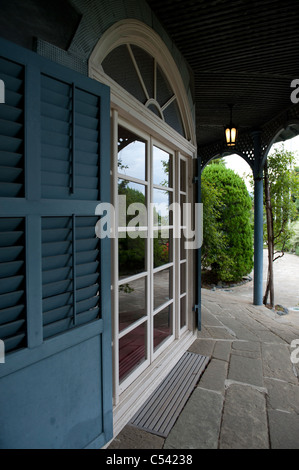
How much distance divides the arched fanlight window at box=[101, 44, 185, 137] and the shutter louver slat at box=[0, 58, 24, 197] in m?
0.81

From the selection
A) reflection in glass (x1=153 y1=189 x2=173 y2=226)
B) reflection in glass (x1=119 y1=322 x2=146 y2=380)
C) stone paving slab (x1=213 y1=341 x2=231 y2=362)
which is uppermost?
reflection in glass (x1=153 y1=189 x2=173 y2=226)

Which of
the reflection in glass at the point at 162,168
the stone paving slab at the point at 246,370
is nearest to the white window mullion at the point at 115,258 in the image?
the reflection in glass at the point at 162,168

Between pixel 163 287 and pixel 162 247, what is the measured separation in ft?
1.57

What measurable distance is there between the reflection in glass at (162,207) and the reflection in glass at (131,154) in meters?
0.30

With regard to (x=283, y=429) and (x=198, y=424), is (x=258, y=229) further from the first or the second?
(x=198, y=424)

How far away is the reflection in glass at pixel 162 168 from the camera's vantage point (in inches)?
95.0

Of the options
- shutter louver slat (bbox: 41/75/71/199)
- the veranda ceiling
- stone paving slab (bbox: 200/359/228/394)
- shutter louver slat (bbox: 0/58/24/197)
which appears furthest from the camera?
stone paving slab (bbox: 200/359/228/394)

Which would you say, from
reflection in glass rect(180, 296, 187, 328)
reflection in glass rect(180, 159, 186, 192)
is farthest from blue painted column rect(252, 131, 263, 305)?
reflection in glass rect(180, 159, 186, 192)

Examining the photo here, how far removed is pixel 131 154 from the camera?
204cm

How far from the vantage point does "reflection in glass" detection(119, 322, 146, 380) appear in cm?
214

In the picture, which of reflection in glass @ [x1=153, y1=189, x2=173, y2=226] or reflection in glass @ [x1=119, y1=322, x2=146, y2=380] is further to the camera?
reflection in glass @ [x1=153, y1=189, x2=173, y2=226]

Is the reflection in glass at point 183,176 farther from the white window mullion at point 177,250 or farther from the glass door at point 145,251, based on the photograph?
the white window mullion at point 177,250

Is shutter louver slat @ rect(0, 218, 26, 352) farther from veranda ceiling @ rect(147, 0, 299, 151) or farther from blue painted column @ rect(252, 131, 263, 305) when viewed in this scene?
blue painted column @ rect(252, 131, 263, 305)
